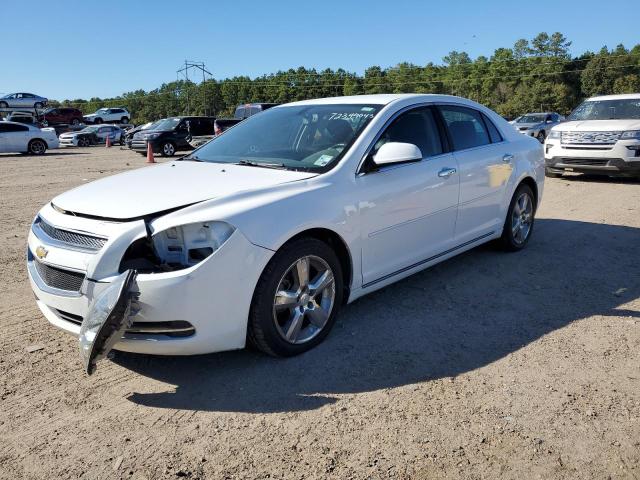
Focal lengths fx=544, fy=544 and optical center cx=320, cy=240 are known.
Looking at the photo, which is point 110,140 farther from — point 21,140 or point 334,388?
point 334,388

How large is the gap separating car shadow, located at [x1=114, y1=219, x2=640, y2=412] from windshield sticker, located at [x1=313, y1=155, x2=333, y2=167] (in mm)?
1179

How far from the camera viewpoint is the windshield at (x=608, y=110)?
36.1 feet

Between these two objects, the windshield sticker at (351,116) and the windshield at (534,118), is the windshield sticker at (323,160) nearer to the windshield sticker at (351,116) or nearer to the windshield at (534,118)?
the windshield sticker at (351,116)

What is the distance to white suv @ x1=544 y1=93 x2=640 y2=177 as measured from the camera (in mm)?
10117

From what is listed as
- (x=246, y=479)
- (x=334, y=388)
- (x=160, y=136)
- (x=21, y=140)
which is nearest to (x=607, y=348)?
(x=334, y=388)

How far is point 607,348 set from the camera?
3.59m

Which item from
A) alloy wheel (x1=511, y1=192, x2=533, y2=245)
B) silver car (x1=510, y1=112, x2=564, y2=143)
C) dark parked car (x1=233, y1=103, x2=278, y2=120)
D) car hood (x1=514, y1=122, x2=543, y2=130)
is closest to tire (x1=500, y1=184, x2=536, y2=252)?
alloy wheel (x1=511, y1=192, x2=533, y2=245)

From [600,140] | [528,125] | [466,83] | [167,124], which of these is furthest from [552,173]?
[466,83]

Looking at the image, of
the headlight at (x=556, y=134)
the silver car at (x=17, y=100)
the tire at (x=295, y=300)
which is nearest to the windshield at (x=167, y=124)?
the headlight at (x=556, y=134)

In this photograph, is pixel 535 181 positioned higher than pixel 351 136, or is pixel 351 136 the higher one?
pixel 351 136

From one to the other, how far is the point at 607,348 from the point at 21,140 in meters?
25.2

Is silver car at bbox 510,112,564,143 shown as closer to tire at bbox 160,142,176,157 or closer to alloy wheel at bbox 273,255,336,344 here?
tire at bbox 160,142,176,157

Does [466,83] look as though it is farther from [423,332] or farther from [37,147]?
[423,332]

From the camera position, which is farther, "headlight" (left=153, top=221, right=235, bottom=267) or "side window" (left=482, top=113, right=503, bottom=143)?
"side window" (left=482, top=113, right=503, bottom=143)
